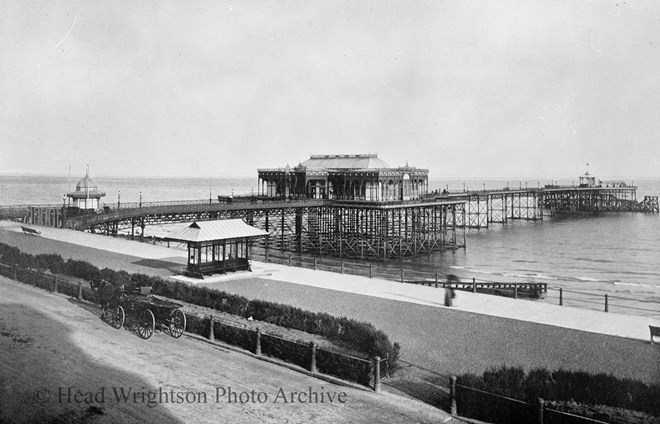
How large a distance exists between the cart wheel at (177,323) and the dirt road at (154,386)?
231mm

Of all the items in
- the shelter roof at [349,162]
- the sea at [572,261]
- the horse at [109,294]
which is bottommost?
the sea at [572,261]

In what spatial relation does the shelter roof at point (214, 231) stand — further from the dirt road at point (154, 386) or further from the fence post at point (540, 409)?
the fence post at point (540, 409)

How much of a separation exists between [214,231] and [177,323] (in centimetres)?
1092

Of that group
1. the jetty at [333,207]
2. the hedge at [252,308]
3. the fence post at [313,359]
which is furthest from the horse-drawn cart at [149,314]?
the jetty at [333,207]

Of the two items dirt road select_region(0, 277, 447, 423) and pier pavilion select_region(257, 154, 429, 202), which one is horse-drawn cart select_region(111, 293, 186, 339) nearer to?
dirt road select_region(0, 277, 447, 423)

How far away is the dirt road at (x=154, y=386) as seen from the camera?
11.8 m

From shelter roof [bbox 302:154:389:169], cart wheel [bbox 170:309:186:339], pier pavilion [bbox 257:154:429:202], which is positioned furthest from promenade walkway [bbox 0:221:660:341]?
shelter roof [bbox 302:154:389:169]

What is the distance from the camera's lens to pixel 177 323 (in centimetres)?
1795

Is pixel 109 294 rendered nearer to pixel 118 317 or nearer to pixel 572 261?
pixel 118 317

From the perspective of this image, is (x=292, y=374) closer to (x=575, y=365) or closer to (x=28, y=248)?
(x=575, y=365)

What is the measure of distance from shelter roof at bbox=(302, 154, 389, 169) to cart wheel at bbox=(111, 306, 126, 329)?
53.0 metres

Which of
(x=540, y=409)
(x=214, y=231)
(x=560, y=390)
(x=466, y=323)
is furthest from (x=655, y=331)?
(x=214, y=231)

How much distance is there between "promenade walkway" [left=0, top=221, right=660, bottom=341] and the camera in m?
20.1

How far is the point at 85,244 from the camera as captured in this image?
38.9 m
